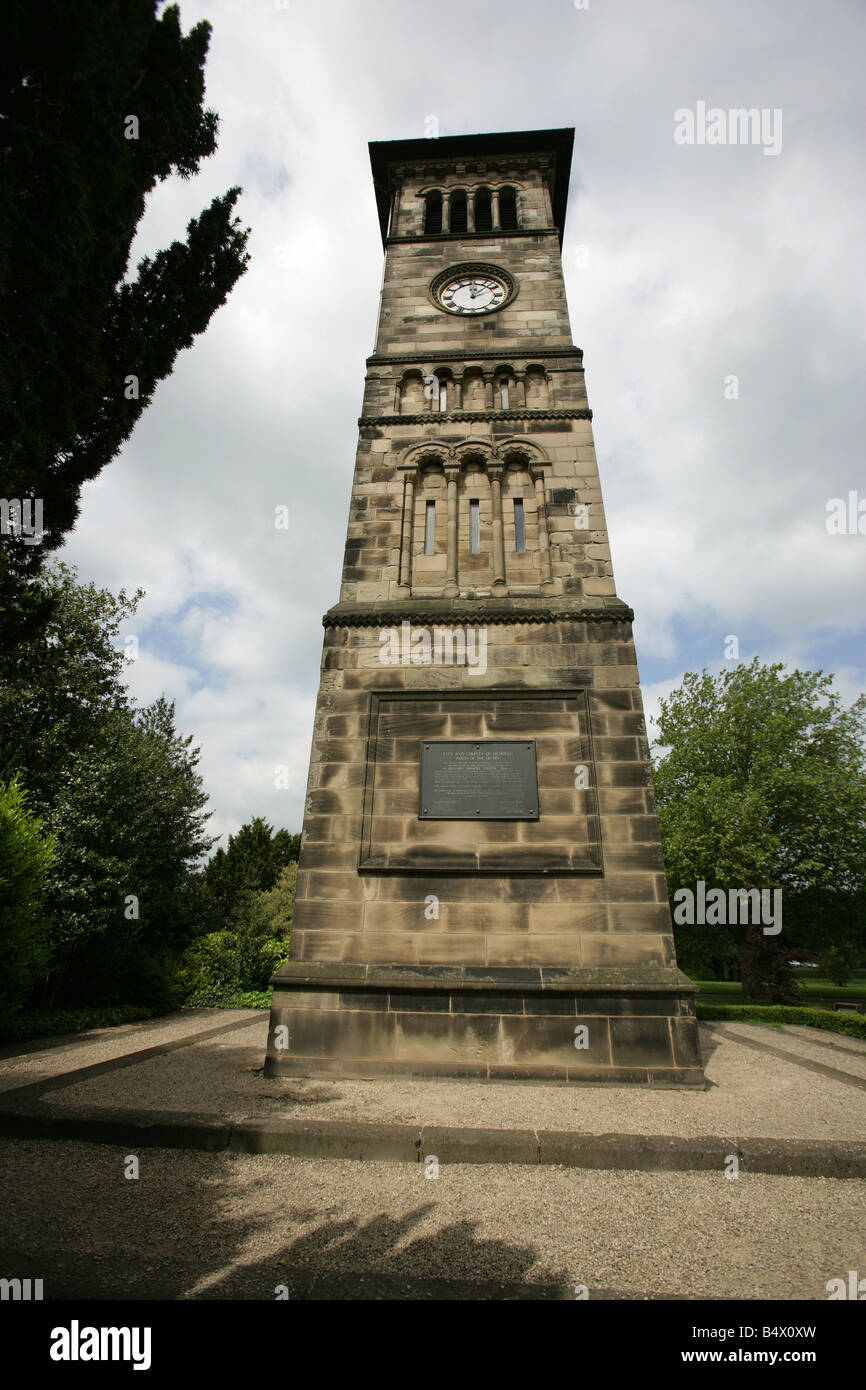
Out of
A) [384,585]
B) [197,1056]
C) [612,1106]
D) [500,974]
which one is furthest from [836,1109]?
[384,585]

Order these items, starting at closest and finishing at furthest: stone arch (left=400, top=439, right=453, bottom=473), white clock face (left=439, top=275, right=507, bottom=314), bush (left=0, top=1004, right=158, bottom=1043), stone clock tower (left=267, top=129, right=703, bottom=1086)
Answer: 1. stone clock tower (left=267, top=129, right=703, bottom=1086)
2. bush (left=0, top=1004, right=158, bottom=1043)
3. stone arch (left=400, top=439, right=453, bottom=473)
4. white clock face (left=439, top=275, right=507, bottom=314)

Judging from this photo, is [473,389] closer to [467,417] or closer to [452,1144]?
[467,417]

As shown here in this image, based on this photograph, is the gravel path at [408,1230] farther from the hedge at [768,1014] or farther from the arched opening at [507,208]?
the arched opening at [507,208]

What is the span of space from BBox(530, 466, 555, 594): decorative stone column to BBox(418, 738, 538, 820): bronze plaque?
3.00 metres

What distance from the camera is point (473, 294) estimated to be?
1418cm

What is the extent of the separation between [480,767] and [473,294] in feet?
38.3

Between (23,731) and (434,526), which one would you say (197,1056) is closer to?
(434,526)

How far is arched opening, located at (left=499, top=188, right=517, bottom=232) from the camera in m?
16.4

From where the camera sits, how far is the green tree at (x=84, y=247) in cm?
494

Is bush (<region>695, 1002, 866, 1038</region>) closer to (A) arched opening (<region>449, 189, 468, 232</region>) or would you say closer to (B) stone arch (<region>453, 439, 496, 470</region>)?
(B) stone arch (<region>453, 439, 496, 470</region>)

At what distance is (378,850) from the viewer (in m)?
8.61

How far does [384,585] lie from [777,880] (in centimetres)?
2112

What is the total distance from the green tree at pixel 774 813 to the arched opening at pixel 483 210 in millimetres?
19947
